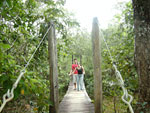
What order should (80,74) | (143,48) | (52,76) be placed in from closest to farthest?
(143,48) → (52,76) → (80,74)

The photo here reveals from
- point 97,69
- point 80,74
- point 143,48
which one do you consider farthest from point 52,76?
point 80,74

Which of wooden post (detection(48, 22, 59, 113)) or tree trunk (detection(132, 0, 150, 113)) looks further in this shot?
wooden post (detection(48, 22, 59, 113))

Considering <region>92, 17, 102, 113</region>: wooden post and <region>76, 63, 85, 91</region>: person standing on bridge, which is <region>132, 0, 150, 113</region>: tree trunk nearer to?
<region>92, 17, 102, 113</region>: wooden post

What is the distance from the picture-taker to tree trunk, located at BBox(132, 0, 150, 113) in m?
1.51

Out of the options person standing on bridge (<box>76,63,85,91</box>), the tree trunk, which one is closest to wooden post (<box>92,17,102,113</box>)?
the tree trunk

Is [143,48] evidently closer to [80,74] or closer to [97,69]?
[97,69]

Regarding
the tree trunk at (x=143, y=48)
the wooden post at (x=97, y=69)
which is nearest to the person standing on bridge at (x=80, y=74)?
the wooden post at (x=97, y=69)

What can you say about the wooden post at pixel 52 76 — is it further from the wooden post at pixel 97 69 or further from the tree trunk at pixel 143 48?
the tree trunk at pixel 143 48

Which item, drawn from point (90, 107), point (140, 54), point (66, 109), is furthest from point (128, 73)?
point (66, 109)

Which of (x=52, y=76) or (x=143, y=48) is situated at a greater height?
(x=143, y=48)

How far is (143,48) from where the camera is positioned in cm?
155

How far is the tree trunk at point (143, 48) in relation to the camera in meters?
1.51

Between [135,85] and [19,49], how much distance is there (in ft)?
7.17

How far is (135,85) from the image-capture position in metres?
1.96
